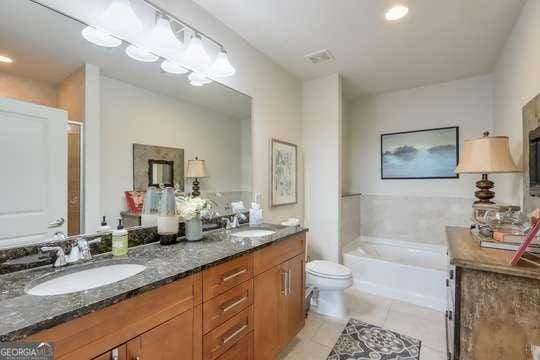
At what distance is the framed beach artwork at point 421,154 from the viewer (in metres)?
3.09

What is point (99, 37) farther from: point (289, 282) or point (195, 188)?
point (289, 282)

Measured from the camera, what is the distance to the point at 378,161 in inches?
141

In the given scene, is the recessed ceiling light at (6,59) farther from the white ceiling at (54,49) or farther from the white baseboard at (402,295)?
the white baseboard at (402,295)

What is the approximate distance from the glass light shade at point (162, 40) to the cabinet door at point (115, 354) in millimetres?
1543

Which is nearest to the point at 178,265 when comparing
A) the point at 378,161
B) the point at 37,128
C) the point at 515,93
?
the point at 37,128

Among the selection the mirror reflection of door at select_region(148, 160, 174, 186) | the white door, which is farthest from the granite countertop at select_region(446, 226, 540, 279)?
the white door

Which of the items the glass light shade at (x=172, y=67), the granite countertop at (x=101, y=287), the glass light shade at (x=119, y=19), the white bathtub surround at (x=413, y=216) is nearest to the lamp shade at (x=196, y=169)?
the granite countertop at (x=101, y=287)

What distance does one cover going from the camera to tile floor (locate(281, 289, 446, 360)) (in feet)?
5.99

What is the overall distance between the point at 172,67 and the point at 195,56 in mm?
199

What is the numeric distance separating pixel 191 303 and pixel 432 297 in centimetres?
251

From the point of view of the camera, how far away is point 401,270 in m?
2.62

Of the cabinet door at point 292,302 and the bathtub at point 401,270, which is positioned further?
the bathtub at point 401,270
